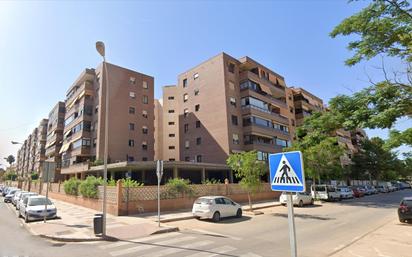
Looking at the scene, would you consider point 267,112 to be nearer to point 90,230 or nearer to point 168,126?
point 168,126

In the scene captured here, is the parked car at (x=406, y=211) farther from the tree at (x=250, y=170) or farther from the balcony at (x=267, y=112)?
the balcony at (x=267, y=112)

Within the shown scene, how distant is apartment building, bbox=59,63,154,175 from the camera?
4100 centimetres

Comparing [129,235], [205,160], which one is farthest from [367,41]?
[205,160]

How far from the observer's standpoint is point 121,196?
1800cm

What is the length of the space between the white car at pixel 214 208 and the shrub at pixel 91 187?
997cm

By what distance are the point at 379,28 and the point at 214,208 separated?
1271 centimetres

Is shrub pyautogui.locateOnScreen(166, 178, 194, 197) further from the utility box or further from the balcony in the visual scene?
the balcony

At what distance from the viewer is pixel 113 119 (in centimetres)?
4112

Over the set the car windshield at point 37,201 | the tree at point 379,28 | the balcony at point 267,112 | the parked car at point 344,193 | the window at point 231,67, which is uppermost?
the window at point 231,67

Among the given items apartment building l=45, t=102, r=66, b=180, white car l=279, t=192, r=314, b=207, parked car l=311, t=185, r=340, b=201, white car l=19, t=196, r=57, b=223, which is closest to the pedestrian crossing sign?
white car l=19, t=196, r=57, b=223

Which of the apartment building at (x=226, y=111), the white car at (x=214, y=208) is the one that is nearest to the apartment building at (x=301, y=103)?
the apartment building at (x=226, y=111)

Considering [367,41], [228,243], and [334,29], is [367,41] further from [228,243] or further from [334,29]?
[228,243]

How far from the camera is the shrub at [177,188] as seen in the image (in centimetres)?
2038

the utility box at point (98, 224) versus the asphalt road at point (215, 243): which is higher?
the utility box at point (98, 224)
